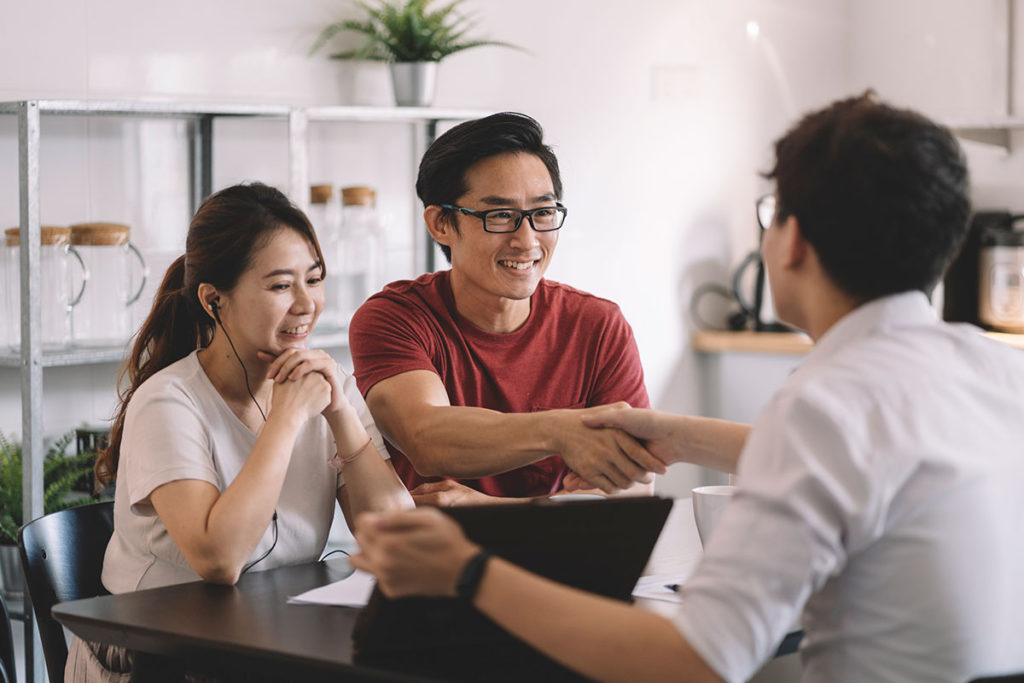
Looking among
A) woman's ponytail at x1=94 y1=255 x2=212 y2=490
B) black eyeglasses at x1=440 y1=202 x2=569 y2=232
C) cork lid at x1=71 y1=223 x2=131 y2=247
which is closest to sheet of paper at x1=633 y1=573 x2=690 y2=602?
black eyeglasses at x1=440 y1=202 x2=569 y2=232

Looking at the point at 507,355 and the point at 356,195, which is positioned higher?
the point at 356,195

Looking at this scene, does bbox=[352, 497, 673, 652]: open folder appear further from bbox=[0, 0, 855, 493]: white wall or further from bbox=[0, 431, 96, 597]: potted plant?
bbox=[0, 0, 855, 493]: white wall

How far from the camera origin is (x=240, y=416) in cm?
187

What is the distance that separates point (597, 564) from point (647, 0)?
326 centimetres

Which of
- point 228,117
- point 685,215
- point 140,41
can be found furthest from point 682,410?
point 140,41

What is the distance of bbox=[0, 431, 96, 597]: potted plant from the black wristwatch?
1.77 metres

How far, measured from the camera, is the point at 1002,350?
1168mm

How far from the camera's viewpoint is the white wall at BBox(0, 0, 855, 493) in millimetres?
2830

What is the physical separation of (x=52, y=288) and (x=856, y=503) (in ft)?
7.01

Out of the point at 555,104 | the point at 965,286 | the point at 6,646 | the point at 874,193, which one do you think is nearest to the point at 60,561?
the point at 6,646

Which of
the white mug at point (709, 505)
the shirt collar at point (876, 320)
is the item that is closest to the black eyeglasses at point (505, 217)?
the white mug at point (709, 505)

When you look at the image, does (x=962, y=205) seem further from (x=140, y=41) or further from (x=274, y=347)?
(x=140, y=41)

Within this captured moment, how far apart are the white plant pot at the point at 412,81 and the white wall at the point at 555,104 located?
6.8 inches

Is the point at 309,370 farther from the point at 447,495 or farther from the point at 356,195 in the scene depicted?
the point at 356,195
